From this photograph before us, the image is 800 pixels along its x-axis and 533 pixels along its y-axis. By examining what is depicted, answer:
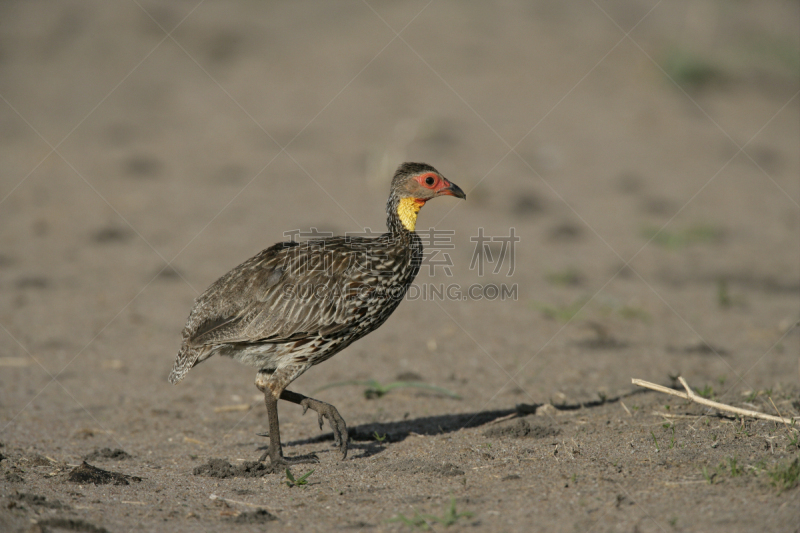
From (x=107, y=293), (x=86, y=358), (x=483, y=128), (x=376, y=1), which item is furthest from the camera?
(x=376, y=1)

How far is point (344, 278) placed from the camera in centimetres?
580

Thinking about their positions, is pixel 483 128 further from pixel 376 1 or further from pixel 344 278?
pixel 344 278

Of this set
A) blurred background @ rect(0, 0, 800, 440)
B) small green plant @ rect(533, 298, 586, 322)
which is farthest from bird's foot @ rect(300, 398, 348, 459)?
small green plant @ rect(533, 298, 586, 322)

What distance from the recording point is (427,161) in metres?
12.8

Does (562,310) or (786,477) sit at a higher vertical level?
(562,310)

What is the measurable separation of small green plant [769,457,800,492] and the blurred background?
287 centimetres

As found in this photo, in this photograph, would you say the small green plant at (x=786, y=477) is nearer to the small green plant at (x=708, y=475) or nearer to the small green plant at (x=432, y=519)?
the small green plant at (x=708, y=475)

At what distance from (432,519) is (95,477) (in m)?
2.41

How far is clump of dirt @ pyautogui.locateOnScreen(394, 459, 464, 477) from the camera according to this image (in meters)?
4.88

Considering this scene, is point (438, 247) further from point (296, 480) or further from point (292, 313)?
point (296, 480)

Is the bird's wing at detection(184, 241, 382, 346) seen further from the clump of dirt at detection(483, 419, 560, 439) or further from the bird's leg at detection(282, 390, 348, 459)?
the clump of dirt at detection(483, 419, 560, 439)

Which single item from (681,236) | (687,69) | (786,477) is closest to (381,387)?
(786,477)

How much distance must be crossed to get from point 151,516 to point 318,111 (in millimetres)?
11704

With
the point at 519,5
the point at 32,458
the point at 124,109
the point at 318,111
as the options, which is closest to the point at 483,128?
the point at 318,111
